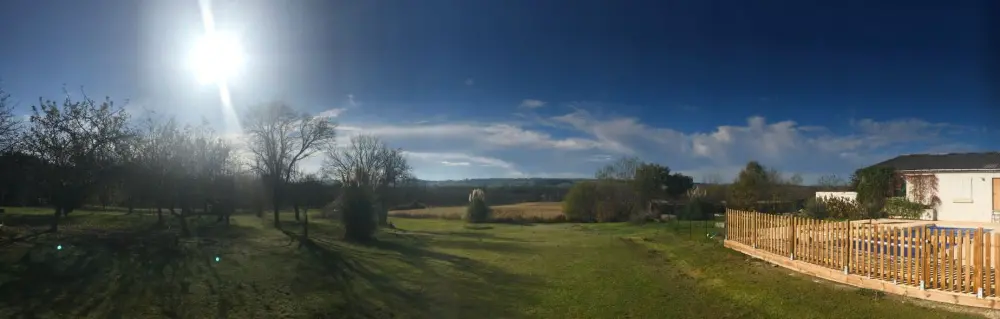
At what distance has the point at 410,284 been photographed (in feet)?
34.2

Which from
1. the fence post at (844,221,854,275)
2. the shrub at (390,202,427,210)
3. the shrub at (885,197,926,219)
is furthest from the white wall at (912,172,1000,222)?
the shrub at (390,202,427,210)

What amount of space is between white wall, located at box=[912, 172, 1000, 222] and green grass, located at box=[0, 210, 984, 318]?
1682 cm

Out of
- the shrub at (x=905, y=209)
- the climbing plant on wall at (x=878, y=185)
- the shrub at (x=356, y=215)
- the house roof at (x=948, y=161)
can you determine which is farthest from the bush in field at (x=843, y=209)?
the shrub at (x=356, y=215)

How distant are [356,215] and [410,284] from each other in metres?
9.51

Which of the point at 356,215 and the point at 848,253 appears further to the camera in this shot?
the point at 356,215

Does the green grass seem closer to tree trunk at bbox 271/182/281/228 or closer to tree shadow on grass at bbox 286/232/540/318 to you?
tree shadow on grass at bbox 286/232/540/318

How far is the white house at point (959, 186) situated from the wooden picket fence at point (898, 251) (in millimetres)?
17301

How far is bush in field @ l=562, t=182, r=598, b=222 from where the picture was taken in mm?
38406

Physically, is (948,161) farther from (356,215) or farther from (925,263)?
(356,215)

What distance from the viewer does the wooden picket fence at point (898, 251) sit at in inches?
301

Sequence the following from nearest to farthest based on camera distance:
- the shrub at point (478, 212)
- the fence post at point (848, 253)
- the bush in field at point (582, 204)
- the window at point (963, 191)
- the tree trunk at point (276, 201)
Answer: the fence post at point (848, 253) → the window at point (963, 191) → the tree trunk at point (276, 201) → the shrub at point (478, 212) → the bush in field at point (582, 204)

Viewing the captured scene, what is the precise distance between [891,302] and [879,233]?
2097 mm

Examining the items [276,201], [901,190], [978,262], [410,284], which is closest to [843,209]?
[901,190]

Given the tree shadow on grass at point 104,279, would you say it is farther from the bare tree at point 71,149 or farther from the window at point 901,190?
the window at point 901,190
